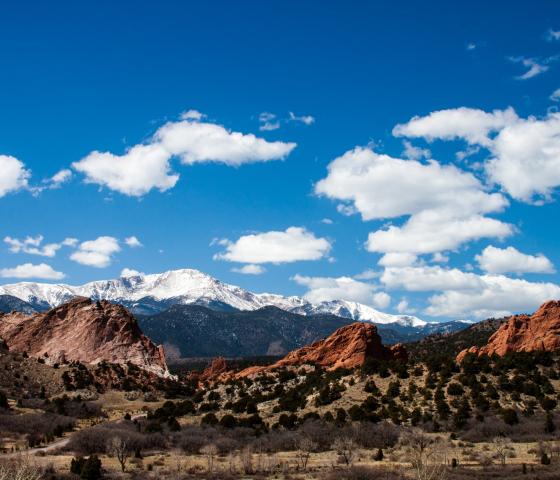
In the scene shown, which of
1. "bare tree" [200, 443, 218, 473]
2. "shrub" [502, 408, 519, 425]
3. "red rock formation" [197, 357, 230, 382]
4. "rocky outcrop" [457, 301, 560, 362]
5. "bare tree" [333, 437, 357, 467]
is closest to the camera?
"bare tree" [200, 443, 218, 473]

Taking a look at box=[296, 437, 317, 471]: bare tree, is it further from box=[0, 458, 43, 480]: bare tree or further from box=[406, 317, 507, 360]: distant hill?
box=[406, 317, 507, 360]: distant hill

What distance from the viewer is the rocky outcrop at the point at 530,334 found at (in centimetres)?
8612

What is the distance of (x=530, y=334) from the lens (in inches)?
3595

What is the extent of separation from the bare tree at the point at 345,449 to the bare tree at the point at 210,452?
29.6 feet

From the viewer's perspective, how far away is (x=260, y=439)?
49.2 m

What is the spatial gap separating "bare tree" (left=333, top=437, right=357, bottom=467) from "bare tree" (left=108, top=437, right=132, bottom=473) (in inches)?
585

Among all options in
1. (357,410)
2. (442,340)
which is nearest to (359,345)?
(357,410)

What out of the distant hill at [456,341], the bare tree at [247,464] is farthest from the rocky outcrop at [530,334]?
the bare tree at [247,464]

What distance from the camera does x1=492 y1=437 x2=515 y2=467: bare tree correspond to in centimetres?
3840

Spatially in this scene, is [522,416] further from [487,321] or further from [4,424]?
[487,321]

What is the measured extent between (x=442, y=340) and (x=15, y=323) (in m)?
118

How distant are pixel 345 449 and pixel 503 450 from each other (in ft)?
37.6

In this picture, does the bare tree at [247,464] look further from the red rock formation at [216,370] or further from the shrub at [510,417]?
the red rock formation at [216,370]

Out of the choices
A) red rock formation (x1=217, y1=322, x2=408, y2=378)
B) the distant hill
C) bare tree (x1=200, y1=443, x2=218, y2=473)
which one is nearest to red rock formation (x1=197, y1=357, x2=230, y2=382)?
red rock formation (x1=217, y1=322, x2=408, y2=378)
